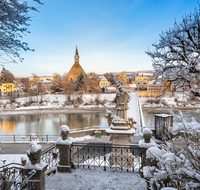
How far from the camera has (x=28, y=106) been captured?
1652 inches

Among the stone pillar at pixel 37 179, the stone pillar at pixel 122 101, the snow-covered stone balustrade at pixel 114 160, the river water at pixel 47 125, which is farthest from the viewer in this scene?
the river water at pixel 47 125

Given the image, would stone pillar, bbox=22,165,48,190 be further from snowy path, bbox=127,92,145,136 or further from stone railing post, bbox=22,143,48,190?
snowy path, bbox=127,92,145,136

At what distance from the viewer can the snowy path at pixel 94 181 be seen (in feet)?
15.0

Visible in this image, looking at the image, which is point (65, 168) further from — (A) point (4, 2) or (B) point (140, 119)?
(B) point (140, 119)

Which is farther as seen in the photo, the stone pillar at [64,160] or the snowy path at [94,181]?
the stone pillar at [64,160]

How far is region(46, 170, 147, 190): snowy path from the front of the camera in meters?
4.57

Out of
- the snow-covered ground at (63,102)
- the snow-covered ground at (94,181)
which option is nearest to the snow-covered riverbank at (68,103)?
the snow-covered ground at (63,102)

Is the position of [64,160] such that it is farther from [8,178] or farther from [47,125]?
[47,125]

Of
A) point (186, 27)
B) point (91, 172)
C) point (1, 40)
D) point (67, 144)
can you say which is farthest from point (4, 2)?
point (186, 27)

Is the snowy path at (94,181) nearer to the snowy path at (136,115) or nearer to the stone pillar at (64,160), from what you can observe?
the stone pillar at (64,160)

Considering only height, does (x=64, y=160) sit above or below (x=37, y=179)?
below

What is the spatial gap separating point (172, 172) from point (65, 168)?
408 cm

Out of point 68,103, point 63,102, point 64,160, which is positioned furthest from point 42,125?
point 63,102

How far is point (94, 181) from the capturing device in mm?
4891
